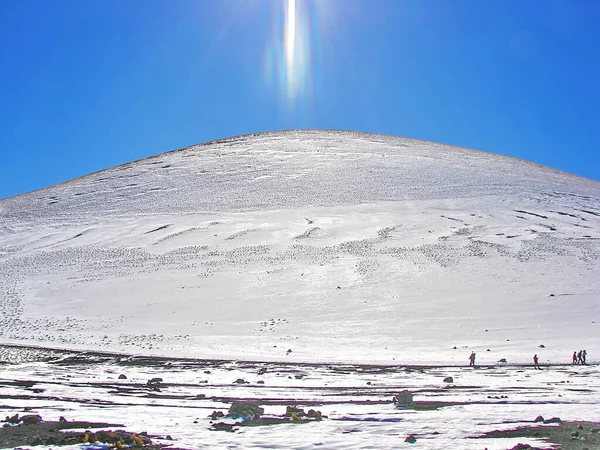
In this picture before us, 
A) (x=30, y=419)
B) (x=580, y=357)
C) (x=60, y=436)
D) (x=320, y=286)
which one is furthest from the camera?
(x=320, y=286)

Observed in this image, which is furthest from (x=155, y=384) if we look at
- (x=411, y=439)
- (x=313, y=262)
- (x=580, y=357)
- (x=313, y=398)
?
(x=313, y=262)

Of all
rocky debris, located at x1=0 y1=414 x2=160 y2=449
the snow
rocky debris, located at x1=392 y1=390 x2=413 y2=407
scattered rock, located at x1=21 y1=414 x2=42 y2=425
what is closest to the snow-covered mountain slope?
the snow

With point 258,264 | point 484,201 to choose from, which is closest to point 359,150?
point 484,201

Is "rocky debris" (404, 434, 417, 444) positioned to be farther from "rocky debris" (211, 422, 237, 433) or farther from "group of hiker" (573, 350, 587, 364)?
"group of hiker" (573, 350, 587, 364)

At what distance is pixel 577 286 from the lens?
28359 millimetres

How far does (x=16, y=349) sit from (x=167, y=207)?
27153mm

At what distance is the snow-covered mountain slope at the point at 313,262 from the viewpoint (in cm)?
2350

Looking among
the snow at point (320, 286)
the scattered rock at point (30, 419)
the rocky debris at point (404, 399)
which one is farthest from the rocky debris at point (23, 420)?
the rocky debris at point (404, 399)

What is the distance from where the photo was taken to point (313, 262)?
108 ft

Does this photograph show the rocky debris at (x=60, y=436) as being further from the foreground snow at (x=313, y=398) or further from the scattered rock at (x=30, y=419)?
the foreground snow at (x=313, y=398)

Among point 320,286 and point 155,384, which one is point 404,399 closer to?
point 155,384

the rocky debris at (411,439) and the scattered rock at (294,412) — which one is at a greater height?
the scattered rock at (294,412)

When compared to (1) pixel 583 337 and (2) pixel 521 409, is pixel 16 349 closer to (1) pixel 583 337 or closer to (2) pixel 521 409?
(2) pixel 521 409

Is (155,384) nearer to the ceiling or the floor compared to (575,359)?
nearer to the floor
